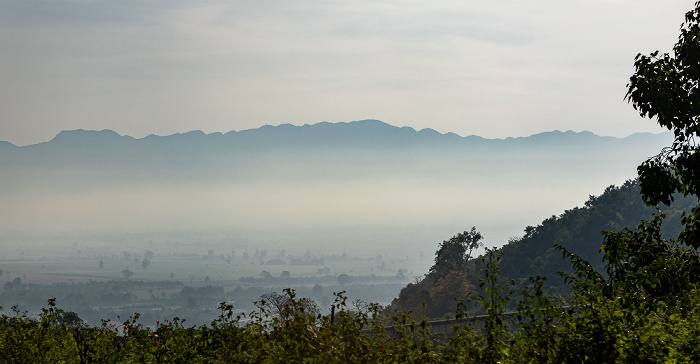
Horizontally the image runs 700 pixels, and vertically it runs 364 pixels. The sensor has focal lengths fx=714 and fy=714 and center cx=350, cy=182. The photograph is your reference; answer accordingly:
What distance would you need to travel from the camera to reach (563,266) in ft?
224

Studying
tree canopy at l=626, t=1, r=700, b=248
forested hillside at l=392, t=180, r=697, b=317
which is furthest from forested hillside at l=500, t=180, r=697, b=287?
tree canopy at l=626, t=1, r=700, b=248

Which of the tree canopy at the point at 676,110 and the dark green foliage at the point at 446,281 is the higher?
the tree canopy at the point at 676,110

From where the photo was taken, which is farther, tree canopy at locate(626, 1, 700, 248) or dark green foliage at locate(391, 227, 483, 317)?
dark green foliage at locate(391, 227, 483, 317)

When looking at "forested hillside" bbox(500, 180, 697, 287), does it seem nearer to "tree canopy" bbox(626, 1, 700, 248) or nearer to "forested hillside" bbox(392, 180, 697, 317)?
"forested hillside" bbox(392, 180, 697, 317)

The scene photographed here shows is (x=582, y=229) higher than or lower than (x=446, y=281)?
higher

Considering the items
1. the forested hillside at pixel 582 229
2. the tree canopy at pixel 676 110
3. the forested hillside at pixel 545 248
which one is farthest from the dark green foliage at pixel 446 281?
the tree canopy at pixel 676 110

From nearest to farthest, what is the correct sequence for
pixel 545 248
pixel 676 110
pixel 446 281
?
pixel 676 110 → pixel 446 281 → pixel 545 248

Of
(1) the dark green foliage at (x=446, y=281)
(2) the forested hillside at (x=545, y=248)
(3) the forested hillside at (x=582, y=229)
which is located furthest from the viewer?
(3) the forested hillside at (x=582, y=229)

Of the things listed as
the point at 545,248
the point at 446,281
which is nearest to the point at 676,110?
the point at 446,281

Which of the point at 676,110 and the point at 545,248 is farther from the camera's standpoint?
the point at 545,248

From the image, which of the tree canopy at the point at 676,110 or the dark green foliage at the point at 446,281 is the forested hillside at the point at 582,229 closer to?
the dark green foliage at the point at 446,281

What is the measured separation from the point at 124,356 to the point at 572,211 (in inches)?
2736

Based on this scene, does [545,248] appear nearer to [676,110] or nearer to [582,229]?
[582,229]

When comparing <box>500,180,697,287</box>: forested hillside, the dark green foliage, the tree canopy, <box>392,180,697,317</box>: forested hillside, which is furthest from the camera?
<box>500,180,697,287</box>: forested hillside
